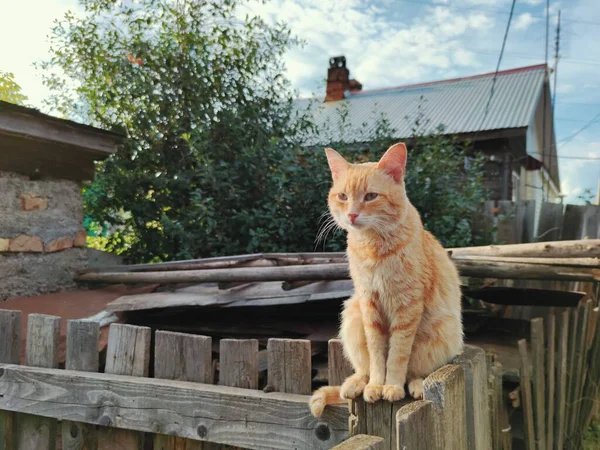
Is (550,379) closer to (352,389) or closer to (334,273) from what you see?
(334,273)

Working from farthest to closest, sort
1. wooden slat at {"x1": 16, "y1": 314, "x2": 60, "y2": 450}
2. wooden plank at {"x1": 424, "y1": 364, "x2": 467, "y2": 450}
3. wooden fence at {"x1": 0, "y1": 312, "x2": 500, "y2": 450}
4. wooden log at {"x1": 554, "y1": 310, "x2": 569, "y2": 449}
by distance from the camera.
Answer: wooden log at {"x1": 554, "y1": 310, "x2": 569, "y2": 449}
wooden slat at {"x1": 16, "y1": 314, "x2": 60, "y2": 450}
wooden fence at {"x1": 0, "y1": 312, "x2": 500, "y2": 450}
wooden plank at {"x1": 424, "y1": 364, "x2": 467, "y2": 450}

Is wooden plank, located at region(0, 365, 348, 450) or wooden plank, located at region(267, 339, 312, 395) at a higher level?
wooden plank, located at region(267, 339, 312, 395)

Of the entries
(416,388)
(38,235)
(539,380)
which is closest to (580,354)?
(539,380)

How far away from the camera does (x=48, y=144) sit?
10.9 feet

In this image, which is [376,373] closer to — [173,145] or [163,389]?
[163,389]

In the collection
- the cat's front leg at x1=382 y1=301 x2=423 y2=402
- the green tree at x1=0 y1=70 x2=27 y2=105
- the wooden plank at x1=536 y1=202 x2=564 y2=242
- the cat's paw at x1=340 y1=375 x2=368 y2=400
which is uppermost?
the green tree at x1=0 y1=70 x2=27 y2=105

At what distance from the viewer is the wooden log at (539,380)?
2711 mm

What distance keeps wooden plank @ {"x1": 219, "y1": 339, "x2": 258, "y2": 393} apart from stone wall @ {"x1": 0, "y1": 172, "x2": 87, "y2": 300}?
2140 millimetres

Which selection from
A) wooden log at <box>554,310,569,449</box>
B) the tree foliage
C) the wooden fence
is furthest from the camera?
the tree foliage

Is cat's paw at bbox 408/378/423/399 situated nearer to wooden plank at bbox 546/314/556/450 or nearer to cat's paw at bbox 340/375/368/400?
cat's paw at bbox 340/375/368/400

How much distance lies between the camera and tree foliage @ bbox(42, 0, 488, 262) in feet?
15.0

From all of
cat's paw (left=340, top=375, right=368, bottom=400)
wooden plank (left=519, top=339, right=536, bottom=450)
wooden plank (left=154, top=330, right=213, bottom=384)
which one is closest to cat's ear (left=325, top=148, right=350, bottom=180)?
cat's paw (left=340, top=375, right=368, bottom=400)

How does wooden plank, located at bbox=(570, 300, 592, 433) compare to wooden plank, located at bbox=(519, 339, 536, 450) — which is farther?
wooden plank, located at bbox=(570, 300, 592, 433)

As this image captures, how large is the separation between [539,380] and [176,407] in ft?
6.99
